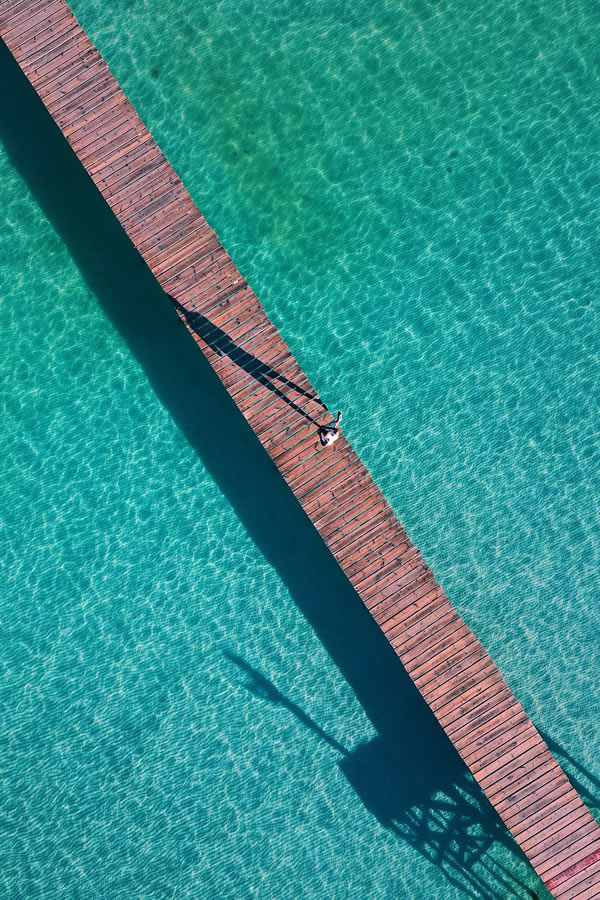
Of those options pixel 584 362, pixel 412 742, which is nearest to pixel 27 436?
pixel 412 742

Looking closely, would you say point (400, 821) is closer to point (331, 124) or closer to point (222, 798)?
point (222, 798)

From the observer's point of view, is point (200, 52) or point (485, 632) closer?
point (485, 632)

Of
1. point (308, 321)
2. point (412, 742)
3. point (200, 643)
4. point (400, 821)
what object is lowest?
point (400, 821)

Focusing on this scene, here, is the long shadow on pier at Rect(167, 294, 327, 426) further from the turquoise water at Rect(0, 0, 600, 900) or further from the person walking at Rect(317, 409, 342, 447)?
the turquoise water at Rect(0, 0, 600, 900)

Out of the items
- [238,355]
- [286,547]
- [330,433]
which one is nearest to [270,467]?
[286,547]

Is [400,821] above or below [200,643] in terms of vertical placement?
below

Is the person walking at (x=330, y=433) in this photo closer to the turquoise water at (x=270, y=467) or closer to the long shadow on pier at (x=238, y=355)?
the long shadow on pier at (x=238, y=355)

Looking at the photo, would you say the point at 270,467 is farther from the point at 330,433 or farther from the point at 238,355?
the point at 238,355
